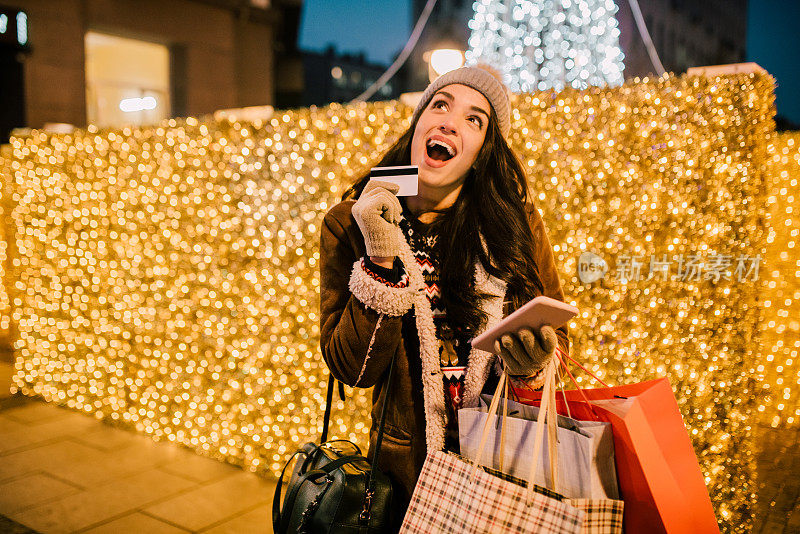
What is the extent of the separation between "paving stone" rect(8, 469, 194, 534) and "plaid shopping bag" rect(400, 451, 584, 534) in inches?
113

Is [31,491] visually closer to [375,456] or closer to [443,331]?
[375,456]

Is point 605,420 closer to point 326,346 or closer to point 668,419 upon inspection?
point 668,419

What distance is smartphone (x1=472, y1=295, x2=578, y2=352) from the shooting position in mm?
1056

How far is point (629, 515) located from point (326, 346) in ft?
2.78

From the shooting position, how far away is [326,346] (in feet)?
5.01

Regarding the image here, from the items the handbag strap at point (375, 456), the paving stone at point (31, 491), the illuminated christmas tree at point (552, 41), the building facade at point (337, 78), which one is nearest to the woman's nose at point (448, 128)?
the handbag strap at point (375, 456)

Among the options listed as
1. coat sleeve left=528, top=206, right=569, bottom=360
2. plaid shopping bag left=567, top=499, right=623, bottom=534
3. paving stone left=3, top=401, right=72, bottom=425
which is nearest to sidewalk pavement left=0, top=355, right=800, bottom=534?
paving stone left=3, top=401, right=72, bottom=425

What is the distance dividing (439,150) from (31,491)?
3.64 m

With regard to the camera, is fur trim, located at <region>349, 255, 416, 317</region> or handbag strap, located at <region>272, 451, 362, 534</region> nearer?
fur trim, located at <region>349, 255, 416, 317</region>

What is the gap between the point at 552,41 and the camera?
5391mm

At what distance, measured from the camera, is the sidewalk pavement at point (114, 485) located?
3.22 metres

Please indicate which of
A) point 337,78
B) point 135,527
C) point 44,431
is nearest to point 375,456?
point 135,527

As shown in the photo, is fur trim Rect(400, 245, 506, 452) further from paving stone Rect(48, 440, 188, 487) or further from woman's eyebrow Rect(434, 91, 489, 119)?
paving stone Rect(48, 440, 188, 487)

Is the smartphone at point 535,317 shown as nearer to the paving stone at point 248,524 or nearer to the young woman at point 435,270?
the young woman at point 435,270
